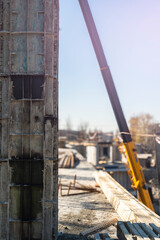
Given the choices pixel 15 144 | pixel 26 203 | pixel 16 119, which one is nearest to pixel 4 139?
pixel 15 144

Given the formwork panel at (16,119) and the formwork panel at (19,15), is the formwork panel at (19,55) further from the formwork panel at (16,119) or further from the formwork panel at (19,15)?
the formwork panel at (16,119)

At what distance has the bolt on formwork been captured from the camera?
6.25 meters

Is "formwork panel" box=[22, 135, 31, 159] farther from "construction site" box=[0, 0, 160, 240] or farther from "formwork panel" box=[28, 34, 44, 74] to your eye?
"formwork panel" box=[28, 34, 44, 74]

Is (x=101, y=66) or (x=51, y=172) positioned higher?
(x=101, y=66)

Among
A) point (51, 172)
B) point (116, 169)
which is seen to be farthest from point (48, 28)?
point (116, 169)

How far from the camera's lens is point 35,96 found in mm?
6312

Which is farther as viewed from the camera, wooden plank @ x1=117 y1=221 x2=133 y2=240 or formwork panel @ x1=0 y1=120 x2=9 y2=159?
formwork panel @ x1=0 y1=120 x2=9 y2=159

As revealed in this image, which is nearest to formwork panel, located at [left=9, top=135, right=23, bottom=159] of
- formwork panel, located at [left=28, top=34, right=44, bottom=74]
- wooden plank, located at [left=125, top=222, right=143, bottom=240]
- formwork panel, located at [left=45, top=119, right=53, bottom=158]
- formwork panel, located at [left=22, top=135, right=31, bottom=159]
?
formwork panel, located at [left=22, top=135, right=31, bottom=159]

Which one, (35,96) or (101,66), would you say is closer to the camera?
(35,96)

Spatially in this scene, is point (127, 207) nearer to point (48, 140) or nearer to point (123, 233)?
point (123, 233)

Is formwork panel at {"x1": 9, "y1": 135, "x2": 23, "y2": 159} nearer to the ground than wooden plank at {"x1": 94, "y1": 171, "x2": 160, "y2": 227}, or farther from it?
farther from it

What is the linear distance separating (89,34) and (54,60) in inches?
282

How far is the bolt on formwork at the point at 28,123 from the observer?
20.5 feet

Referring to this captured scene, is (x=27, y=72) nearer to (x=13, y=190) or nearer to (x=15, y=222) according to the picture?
(x=13, y=190)
